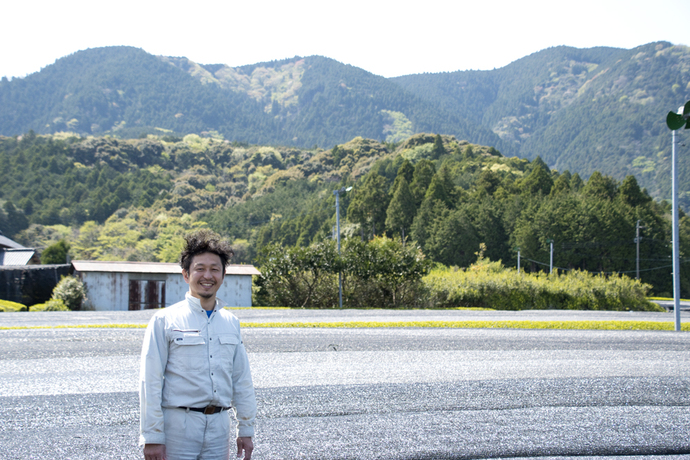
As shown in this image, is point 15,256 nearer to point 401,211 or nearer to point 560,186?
point 401,211

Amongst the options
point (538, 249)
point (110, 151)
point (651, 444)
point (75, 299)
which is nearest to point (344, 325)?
point (651, 444)

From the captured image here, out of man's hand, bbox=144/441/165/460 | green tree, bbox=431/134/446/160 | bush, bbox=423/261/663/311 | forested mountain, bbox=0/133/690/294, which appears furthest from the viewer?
green tree, bbox=431/134/446/160

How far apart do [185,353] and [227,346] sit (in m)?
0.29

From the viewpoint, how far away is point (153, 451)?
10.8 feet

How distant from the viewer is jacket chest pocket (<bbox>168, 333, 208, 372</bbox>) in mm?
3475

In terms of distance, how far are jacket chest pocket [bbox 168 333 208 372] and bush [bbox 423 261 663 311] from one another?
25.4 m

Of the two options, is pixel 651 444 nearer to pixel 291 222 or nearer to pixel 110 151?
pixel 291 222

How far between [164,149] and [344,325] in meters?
133

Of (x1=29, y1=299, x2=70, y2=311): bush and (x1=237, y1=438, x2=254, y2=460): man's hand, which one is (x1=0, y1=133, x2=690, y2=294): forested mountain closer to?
(x1=29, y1=299, x2=70, y2=311): bush

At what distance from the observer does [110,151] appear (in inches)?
4953

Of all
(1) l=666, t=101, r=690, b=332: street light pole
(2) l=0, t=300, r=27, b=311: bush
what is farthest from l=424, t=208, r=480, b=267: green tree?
(2) l=0, t=300, r=27, b=311: bush

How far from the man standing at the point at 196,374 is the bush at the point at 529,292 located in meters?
25.2

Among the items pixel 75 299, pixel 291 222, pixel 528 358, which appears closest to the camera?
pixel 528 358

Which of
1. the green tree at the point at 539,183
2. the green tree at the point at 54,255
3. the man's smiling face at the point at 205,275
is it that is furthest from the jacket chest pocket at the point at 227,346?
the green tree at the point at 539,183
